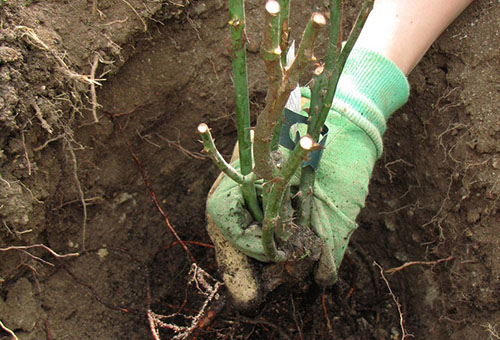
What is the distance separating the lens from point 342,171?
3.44 ft

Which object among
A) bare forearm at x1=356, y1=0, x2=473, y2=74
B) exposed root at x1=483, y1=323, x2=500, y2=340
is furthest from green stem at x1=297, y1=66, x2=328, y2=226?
exposed root at x1=483, y1=323, x2=500, y2=340

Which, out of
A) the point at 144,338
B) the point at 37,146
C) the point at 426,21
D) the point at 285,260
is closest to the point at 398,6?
the point at 426,21

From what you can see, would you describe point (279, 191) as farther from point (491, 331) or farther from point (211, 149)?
point (491, 331)

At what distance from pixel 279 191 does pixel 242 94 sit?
0.18 m

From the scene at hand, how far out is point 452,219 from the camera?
1252mm

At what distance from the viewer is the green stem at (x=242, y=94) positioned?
2.08ft

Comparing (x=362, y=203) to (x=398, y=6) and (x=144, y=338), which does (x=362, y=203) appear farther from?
(x=144, y=338)

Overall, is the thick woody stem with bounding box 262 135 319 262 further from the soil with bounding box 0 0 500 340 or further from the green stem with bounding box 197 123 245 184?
the soil with bounding box 0 0 500 340

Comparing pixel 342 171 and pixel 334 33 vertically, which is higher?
pixel 334 33

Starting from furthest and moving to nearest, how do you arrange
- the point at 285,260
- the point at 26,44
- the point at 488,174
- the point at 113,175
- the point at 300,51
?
1. the point at 113,175
2. the point at 488,174
3. the point at 26,44
4. the point at 285,260
5. the point at 300,51

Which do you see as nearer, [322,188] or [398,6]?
[322,188]

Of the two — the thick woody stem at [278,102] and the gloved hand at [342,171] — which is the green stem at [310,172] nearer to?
the gloved hand at [342,171]

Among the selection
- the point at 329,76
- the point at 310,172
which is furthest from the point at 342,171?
the point at 329,76

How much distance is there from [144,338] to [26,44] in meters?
0.79
